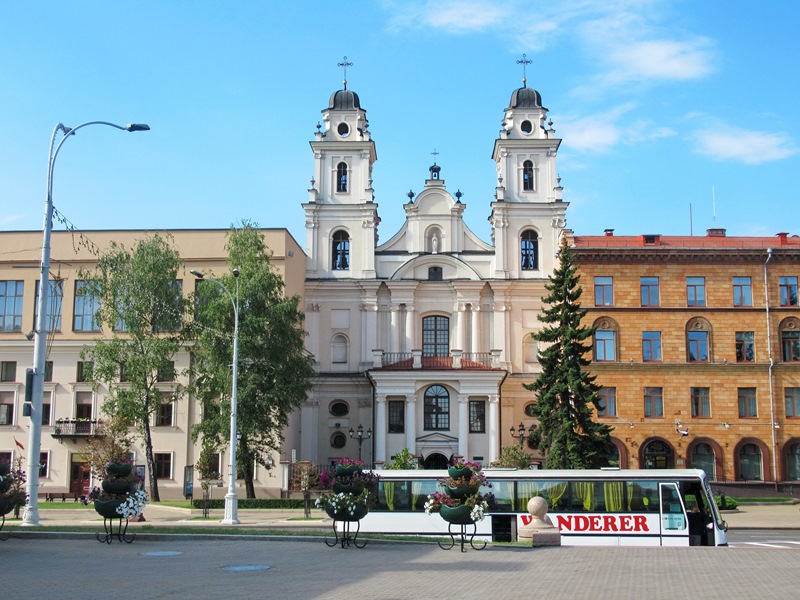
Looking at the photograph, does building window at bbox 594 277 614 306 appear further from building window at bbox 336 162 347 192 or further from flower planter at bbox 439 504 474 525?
flower planter at bbox 439 504 474 525

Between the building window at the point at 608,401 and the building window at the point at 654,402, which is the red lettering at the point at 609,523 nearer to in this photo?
the building window at the point at 608,401

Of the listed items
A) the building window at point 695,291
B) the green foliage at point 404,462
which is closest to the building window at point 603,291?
the building window at point 695,291

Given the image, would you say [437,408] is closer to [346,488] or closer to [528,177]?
[528,177]

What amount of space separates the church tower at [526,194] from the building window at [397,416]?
11214 mm

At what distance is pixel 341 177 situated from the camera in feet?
210

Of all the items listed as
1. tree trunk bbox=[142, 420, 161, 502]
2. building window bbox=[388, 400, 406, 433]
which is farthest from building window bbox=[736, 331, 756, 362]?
tree trunk bbox=[142, 420, 161, 502]

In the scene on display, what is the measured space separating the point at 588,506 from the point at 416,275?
36147 mm

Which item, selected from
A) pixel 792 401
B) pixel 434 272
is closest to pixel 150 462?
pixel 434 272

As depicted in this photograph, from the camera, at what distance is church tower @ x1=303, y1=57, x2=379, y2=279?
6228cm

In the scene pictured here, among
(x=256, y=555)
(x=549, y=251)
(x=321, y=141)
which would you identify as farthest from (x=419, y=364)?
(x=256, y=555)

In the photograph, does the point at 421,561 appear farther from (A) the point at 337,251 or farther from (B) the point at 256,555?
(A) the point at 337,251

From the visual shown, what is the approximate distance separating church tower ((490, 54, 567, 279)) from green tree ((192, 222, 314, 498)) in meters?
18.8

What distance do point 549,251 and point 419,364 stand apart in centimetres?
1290

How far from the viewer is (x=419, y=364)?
183 ft
